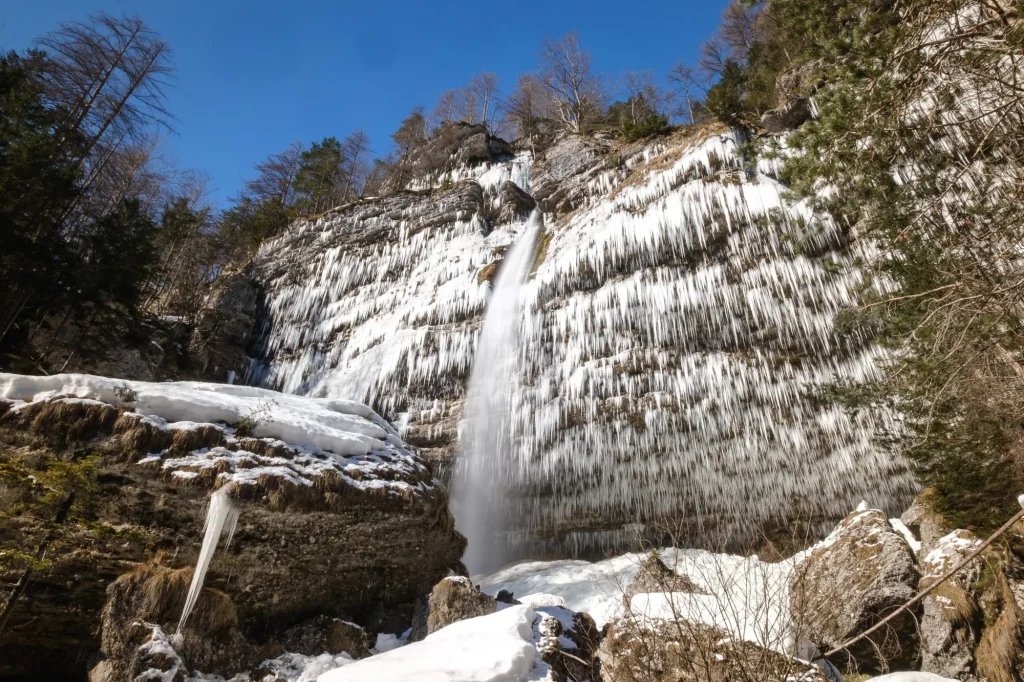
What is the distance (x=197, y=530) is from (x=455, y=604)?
378 centimetres

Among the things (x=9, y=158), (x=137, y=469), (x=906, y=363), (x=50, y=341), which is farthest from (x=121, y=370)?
(x=906, y=363)

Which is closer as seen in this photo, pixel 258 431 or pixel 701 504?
pixel 258 431

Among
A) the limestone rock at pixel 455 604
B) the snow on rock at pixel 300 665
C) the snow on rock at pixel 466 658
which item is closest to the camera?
the snow on rock at pixel 466 658

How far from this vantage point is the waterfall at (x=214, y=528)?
638 cm

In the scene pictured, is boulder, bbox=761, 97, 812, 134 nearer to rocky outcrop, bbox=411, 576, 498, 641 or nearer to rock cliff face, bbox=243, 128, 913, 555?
rock cliff face, bbox=243, 128, 913, 555

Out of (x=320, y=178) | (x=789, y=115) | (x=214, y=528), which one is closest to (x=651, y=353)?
(x=789, y=115)

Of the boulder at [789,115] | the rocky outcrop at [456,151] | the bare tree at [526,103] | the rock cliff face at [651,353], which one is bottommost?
the rock cliff face at [651,353]

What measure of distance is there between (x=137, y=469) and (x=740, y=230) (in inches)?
472

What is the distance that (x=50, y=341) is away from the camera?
40.9 ft

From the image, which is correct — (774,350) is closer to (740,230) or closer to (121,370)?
(740,230)

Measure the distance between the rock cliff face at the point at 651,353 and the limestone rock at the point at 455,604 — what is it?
19.9 ft

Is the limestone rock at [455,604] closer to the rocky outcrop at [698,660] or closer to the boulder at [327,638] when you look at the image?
the boulder at [327,638]

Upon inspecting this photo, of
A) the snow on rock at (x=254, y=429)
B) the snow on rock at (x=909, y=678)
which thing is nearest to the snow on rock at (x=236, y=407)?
the snow on rock at (x=254, y=429)

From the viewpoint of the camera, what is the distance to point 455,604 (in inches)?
283
